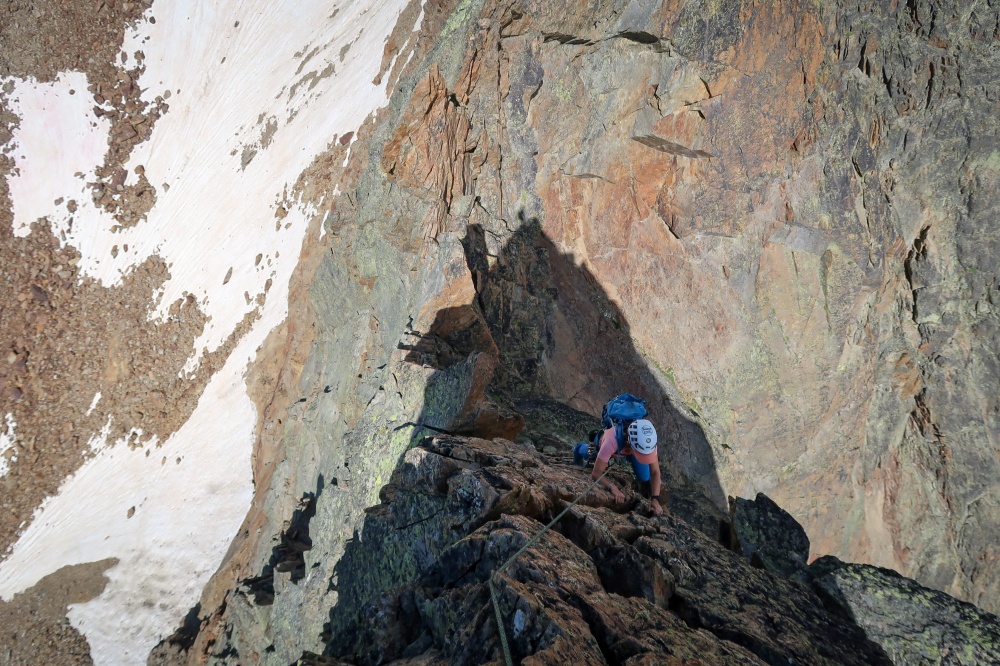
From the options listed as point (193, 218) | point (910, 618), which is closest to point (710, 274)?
point (910, 618)

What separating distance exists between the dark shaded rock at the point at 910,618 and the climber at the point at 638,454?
287cm

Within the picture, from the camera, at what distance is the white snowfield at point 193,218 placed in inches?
894

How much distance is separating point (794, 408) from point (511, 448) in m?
7.83

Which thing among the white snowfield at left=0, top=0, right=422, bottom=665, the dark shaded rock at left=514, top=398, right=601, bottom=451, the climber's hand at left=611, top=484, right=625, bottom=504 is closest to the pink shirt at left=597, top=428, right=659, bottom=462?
the climber's hand at left=611, top=484, right=625, bottom=504

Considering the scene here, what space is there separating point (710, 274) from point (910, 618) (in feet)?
26.2

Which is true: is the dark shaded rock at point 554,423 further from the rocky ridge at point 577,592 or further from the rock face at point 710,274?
the rocky ridge at point 577,592

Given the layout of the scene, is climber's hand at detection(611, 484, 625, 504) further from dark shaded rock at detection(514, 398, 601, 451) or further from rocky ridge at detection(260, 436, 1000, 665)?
dark shaded rock at detection(514, 398, 601, 451)

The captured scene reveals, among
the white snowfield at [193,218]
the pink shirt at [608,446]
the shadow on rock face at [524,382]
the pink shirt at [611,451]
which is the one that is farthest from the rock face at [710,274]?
the white snowfield at [193,218]

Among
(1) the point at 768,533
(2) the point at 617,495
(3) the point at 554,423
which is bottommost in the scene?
(1) the point at 768,533

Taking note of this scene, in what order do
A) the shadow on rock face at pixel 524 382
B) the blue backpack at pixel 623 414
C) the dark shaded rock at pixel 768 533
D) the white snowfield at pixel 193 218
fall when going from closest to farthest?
the blue backpack at pixel 623 414 → the shadow on rock face at pixel 524 382 → the dark shaded rock at pixel 768 533 → the white snowfield at pixel 193 218

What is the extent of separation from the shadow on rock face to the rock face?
0.07 metres

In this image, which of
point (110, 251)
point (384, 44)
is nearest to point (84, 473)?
point (110, 251)

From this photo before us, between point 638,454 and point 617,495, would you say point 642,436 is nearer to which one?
point 638,454

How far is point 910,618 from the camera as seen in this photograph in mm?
7910
